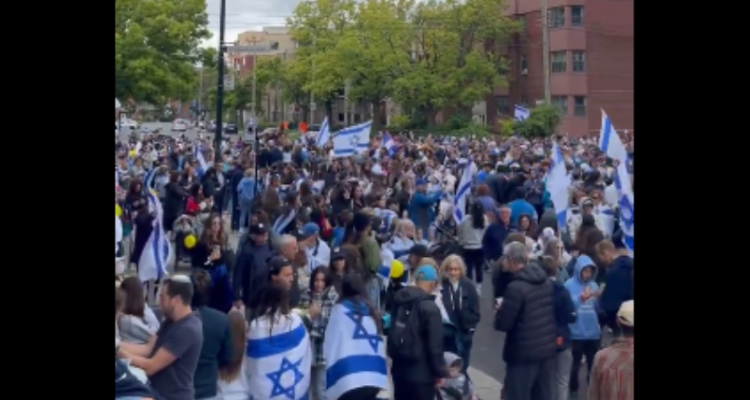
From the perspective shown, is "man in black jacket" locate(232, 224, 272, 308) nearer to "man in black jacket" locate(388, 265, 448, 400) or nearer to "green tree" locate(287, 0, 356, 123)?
"man in black jacket" locate(388, 265, 448, 400)

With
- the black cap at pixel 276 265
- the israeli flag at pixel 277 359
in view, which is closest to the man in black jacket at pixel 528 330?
the black cap at pixel 276 265

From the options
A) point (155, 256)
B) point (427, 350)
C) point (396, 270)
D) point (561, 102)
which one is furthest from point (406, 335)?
point (561, 102)

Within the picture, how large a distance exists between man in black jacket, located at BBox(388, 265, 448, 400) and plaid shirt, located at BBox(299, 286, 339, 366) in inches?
19.9

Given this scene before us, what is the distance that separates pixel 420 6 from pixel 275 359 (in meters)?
54.4

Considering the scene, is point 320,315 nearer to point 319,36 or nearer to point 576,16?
point 576,16

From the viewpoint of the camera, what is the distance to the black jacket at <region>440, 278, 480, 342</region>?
802 cm

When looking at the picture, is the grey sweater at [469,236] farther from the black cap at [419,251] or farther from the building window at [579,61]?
the building window at [579,61]

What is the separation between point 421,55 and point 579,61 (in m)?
9.38

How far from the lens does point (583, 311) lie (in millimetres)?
9102

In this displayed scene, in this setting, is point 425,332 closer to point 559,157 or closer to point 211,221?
point 211,221

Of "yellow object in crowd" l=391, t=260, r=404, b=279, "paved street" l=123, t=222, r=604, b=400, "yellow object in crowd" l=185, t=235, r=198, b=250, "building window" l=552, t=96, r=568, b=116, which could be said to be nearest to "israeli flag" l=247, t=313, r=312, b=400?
"yellow object in crowd" l=391, t=260, r=404, b=279

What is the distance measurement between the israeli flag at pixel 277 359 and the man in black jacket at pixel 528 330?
1.66m
